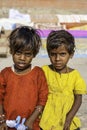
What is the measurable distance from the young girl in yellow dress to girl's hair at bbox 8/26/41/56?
112 millimetres

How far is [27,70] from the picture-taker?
91.4 inches

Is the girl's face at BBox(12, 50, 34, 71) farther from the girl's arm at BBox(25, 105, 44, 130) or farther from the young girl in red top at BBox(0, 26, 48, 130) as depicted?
the girl's arm at BBox(25, 105, 44, 130)

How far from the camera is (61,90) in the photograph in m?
2.36

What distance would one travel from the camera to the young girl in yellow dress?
7.70ft

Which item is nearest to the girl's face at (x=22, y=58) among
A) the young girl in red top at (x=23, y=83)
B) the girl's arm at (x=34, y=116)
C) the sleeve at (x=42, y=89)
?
the young girl in red top at (x=23, y=83)

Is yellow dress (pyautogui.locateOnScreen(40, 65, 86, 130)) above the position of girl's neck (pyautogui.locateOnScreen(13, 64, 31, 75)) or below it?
below

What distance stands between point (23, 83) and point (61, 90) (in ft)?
0.84

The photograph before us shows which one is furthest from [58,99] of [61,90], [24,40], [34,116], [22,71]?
[24,40]

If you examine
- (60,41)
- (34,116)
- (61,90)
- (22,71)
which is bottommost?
(34,116)

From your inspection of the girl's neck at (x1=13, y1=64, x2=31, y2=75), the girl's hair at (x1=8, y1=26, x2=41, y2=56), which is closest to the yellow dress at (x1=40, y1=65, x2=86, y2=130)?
the girl's neck at (x1=13, y1=64, x2=31, y2=75)

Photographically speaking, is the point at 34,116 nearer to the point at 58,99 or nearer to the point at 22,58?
the point at 58,99

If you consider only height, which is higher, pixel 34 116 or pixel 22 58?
pixel 22 58

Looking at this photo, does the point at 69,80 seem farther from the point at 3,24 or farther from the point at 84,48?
the point at 3,24

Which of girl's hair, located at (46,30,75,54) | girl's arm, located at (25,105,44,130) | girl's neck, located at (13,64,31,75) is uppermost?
girl's hair, located at (46,30,75,54)
